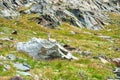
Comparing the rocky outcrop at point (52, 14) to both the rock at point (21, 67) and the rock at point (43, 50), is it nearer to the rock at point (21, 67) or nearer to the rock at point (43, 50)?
the rock at point (43, 50)

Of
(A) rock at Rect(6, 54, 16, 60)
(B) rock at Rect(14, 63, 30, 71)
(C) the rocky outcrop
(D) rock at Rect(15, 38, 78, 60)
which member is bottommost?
(C) the rocky outcrop

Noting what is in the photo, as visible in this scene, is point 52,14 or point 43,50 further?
point 52,14

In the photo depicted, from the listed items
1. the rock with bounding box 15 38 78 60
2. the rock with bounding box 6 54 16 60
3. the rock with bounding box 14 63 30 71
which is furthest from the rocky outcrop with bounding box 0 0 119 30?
the rock with bounding box 14 63 30 71

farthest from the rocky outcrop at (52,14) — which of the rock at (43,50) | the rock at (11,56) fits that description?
the rock at (11,56)

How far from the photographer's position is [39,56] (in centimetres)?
3092

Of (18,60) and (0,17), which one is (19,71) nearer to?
(18,60)

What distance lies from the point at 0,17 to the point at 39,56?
158 feet

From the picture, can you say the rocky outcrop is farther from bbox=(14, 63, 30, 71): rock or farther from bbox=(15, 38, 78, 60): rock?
bbox=(14, 63, 30, 71): rock

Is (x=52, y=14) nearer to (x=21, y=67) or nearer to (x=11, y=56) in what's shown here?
(x=11, y=56)

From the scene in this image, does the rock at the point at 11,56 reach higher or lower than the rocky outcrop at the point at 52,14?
higher

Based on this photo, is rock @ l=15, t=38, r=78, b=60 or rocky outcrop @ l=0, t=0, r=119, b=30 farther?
rocky outcrop @ l=0, t=0, r=119, b=30

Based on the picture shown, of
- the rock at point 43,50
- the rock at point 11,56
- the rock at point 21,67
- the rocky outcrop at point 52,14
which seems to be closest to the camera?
the rock at point 21,67

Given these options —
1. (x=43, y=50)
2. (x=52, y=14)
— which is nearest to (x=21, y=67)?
(x=43, y=50)

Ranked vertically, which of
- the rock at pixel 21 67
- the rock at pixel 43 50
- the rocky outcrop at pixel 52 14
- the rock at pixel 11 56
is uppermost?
the rock at pixel 21 67
